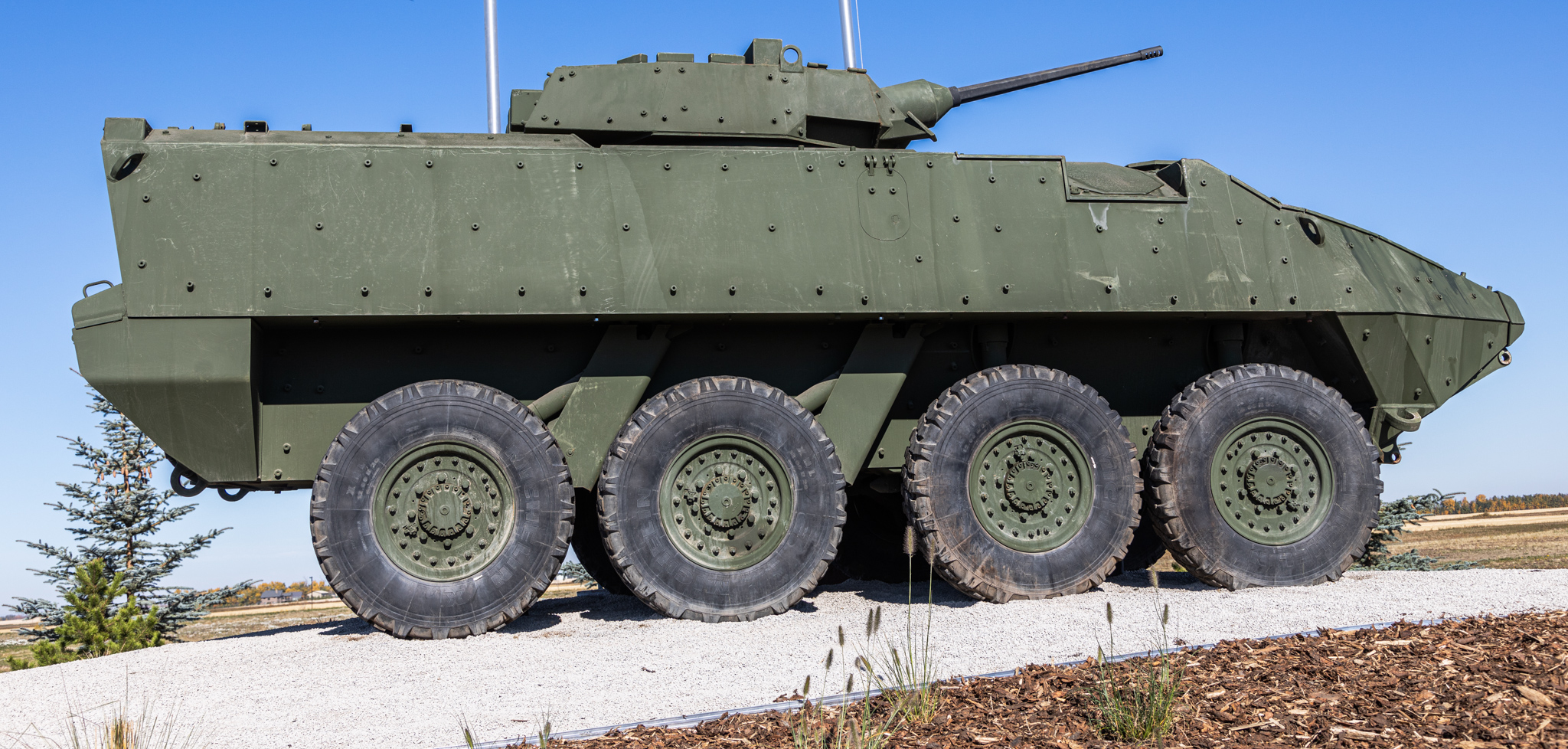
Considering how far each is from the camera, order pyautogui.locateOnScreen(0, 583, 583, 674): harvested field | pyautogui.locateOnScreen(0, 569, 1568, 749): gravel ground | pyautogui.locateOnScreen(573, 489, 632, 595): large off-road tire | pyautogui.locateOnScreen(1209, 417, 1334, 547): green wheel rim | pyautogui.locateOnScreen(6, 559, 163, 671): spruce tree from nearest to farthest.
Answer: pyautogui.locateOnScreen(0, 569, 1568, 749): gravel ground, pyautogui.locateOnScreen(1209, 417, 1334, 547): green wheel rim, pyautogui.locateOnScreen(573, 489, 632, 595): large off-road tire, pyautogui.locateOnScreen(6, 559, 163, 671): spruce tree, pyautogui.locateOnScreen(0, 583, 583, 674): harvested field

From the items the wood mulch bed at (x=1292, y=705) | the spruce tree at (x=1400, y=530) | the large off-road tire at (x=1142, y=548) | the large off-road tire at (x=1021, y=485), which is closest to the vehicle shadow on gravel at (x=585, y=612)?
the large off-road tire at (x=1021, y=485)

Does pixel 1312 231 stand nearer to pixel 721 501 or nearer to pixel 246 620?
pixel 721 501

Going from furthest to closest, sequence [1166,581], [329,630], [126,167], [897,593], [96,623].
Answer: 1. [96,623]
2. [1166,581]
3. [897,593]
4. [329,630]
5. [126,167]

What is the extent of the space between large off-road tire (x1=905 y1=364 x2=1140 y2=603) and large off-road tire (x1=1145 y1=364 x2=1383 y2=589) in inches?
15.6

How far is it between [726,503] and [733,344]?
134 cm

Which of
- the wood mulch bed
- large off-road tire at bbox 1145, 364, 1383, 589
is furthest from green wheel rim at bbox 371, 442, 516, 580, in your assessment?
large off-road tire at bbox 1145, 364, 1383, 589

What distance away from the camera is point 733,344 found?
884cm

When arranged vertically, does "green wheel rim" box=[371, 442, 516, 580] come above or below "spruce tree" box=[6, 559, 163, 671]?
above

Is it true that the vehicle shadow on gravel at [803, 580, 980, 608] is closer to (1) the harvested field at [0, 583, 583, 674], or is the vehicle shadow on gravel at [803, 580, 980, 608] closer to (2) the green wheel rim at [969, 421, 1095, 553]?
(2) the green wheel rim at [969, 421, 1095, 553]

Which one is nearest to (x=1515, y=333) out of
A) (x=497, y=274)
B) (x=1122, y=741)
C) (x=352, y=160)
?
(x=1122, y=741)

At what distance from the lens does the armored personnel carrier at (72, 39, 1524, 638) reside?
765 centimetres

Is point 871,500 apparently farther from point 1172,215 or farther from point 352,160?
point 352,160

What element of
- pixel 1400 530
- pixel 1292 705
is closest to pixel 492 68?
pixel 1292 705

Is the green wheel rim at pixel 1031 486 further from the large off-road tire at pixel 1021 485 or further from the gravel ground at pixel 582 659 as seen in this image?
the gravel ground at pixel 582 659
